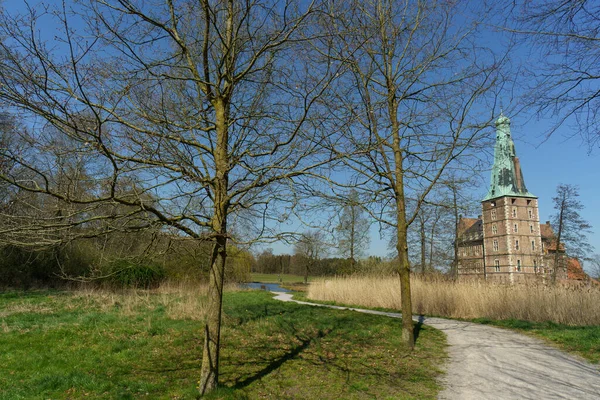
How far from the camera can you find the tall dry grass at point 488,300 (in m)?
11.0

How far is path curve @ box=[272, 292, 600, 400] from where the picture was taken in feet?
16.7

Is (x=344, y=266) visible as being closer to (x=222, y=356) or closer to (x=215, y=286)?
(x=222, y=356)

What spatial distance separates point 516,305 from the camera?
12.1 m

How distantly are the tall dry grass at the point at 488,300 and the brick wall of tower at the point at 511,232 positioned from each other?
37918mm

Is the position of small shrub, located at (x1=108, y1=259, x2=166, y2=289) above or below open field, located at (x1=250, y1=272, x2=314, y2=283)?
above

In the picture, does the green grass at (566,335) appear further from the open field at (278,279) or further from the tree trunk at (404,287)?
the open field at (278,279)

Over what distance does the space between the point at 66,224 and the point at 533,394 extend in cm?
590

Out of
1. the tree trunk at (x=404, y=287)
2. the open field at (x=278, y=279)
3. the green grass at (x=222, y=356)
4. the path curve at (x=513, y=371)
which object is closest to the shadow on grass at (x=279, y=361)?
the green grass at (x=222, y=356)

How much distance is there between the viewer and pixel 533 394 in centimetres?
502

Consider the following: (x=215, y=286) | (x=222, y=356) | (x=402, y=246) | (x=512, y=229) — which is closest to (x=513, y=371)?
(x=402, y=246)

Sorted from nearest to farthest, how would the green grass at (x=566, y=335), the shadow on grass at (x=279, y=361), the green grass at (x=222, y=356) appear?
the green grass at (x=222, y=356), the shadow on grass at (x=279, y=361), the green grass at (x=566, y=335)

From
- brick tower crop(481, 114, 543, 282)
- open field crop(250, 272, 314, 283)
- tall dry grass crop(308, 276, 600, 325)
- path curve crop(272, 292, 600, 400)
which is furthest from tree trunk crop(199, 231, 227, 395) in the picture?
brick tower crop(481, 114, 543, 282)

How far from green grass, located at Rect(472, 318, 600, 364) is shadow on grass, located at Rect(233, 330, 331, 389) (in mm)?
5090

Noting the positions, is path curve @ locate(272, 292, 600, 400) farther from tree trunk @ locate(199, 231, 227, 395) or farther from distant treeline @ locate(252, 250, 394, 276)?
distant treeline @ locate(252, 250, 394, 276)
